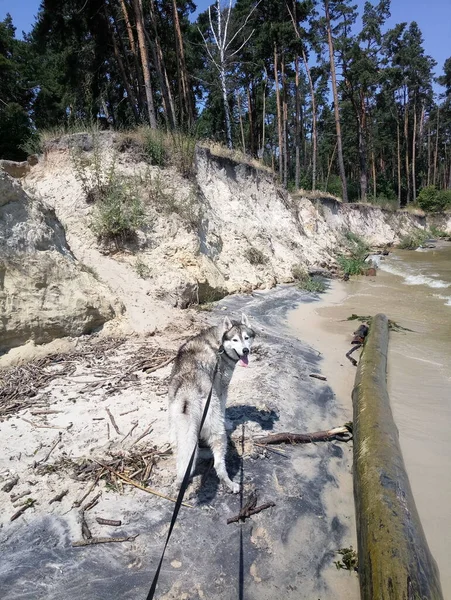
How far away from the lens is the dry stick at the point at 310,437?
4117mm

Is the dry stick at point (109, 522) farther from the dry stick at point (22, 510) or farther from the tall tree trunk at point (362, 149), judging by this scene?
the tall tree trunk at point (362, 149)

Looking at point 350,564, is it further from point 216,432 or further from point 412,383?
point 412,383

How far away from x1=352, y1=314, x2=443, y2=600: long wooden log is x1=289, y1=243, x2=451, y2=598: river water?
1.35 ft

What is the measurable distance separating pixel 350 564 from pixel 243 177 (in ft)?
51.8

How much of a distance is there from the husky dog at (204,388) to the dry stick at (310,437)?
2.55 ft

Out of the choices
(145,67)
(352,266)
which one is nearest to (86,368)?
(145,67)

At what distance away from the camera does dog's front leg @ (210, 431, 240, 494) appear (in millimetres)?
3359

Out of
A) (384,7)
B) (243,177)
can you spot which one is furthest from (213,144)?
(384,7)

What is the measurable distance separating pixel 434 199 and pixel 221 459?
4574cm

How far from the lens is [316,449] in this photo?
408cm

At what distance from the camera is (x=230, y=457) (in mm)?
3879

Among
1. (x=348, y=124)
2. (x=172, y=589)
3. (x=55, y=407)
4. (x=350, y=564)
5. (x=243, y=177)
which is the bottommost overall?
(x=350, y=564)

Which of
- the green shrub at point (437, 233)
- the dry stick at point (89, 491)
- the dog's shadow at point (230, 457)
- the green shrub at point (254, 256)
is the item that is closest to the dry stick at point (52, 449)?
the dry stick at point (89, 491)

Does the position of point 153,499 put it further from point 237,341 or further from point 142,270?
point 142,270
